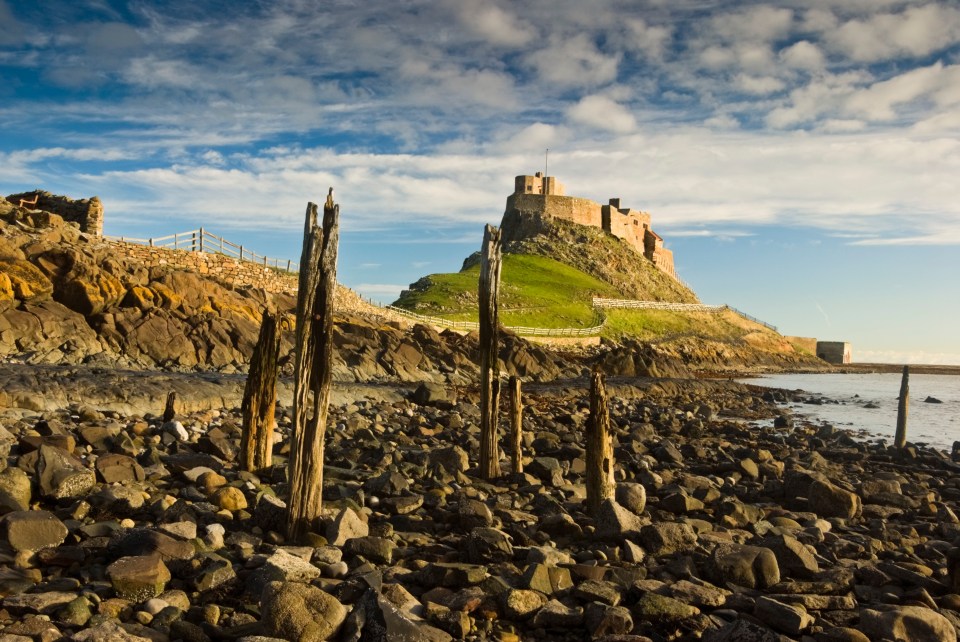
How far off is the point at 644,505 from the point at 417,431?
8.76 m

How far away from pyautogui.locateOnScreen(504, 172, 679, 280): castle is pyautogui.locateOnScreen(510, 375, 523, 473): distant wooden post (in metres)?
114

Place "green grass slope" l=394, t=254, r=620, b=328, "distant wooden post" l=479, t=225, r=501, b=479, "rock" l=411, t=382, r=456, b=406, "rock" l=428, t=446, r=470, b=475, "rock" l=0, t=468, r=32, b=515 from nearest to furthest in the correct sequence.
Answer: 1. "rock" l=0, t=468, r=32, b=515
2. "rock" l=428, t=446, r=470, b=475
3. "distant wooden post" l=479, t=225, r=501, b=479
4. "rock" l=411, t=382, r=456, b=406
5. "green grass slope" l=394, t=254, r=620, b=328

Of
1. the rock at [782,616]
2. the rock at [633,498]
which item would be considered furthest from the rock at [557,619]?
the rock at [633,498]

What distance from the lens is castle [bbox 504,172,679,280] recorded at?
128 meters

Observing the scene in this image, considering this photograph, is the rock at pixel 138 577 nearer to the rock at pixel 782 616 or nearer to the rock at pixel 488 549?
the rock at pixel 488 549

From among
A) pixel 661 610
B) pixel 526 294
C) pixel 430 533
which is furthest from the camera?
pixel 526 294

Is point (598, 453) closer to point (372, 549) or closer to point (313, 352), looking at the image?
point (372, 549)

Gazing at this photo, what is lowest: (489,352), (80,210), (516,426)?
(516,426)

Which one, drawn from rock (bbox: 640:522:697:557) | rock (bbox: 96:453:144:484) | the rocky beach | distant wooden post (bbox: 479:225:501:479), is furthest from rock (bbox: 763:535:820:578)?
rock (bbox: 96:453:144:484)

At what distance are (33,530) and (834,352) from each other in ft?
459

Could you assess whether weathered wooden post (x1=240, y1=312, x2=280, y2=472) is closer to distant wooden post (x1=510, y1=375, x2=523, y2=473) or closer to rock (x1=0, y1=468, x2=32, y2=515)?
rock (x1=0, y1=468, x2=32, y2=515)

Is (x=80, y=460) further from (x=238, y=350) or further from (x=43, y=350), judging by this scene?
(x=238, y=350)

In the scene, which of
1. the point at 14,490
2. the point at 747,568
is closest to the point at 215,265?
the point at 14,490

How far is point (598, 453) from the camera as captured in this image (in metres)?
11.0
